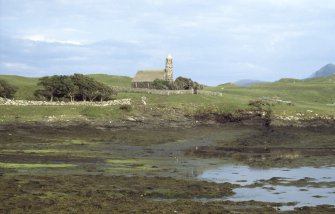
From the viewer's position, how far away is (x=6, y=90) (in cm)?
10181

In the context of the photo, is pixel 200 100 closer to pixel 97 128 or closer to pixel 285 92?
pixel 97 128

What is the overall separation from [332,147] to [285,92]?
Answer: 86248 mm

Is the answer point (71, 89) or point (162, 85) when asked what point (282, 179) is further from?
point (162, 85)

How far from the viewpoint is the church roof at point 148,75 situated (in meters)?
135

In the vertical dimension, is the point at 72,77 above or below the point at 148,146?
above

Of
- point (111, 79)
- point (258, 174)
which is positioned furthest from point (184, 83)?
point (258, 174)

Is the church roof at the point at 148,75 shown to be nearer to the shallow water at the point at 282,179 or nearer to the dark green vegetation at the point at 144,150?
the dark green vegetation at the point at 144,150

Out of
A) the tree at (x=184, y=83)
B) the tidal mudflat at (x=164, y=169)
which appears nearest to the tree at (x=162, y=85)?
the tree at (x=184, y=83)

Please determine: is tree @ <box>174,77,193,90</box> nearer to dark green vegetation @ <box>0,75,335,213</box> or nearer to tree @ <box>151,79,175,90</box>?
tree @ <box>151,79,175,90</box>

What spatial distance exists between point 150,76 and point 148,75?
897 mm

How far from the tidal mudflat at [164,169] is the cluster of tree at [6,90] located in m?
23.4

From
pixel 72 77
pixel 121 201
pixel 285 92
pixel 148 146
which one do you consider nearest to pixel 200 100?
pixel 72 77

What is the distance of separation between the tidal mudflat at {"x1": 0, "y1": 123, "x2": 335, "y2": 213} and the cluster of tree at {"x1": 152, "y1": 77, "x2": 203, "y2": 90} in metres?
36.1

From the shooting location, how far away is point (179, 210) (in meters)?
32.1
